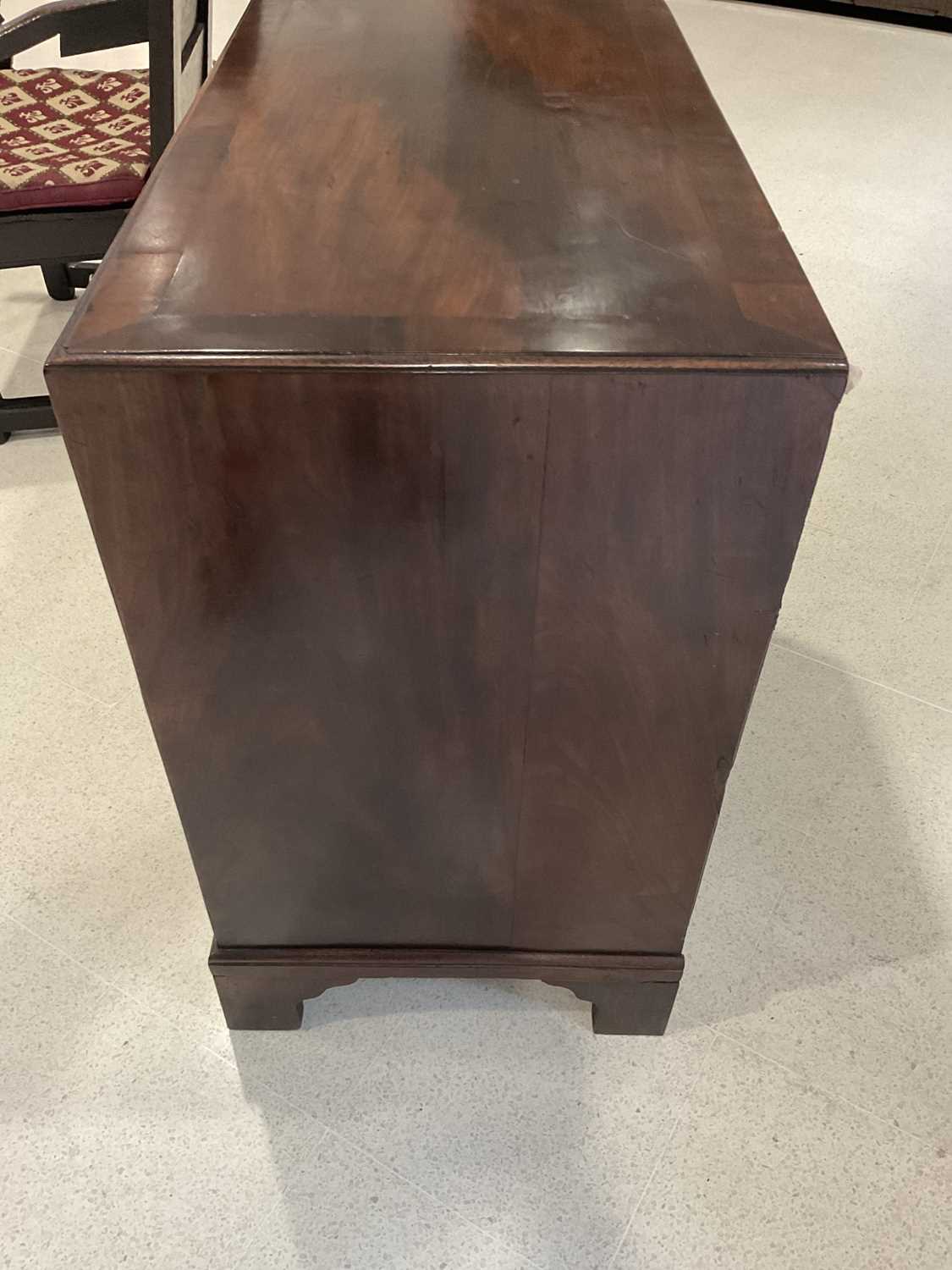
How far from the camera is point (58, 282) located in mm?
2100

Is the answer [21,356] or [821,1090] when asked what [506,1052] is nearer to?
[821,1090]

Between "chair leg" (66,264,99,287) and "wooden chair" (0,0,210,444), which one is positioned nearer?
"wooden chair" (0,0,210,444)

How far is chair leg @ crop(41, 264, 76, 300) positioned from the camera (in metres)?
2.08

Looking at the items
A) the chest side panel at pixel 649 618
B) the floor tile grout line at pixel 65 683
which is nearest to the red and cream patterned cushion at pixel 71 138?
the floor tile grout line at pixel 65 683

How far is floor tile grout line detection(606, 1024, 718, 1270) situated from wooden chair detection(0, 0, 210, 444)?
1403 millimetres

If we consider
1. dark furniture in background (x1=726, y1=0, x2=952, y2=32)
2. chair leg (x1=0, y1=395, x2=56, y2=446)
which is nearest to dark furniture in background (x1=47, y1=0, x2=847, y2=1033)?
chair leg (x1=0, y1=395, x2=56, y2=446)

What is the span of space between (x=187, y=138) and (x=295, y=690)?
48 cm

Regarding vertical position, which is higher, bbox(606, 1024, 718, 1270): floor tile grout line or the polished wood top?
the polished wood top

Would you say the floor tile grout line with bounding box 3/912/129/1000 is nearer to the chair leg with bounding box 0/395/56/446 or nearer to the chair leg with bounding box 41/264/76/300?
the chair leg with bounding box 0/395/56/446

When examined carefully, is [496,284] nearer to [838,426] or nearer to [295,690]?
[295,690]

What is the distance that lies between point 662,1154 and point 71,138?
1.72 metres

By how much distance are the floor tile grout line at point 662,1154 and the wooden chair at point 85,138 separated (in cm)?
140

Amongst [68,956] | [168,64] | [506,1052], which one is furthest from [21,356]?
[506,1052]

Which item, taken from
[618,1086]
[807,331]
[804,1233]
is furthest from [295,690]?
[804,1233]
